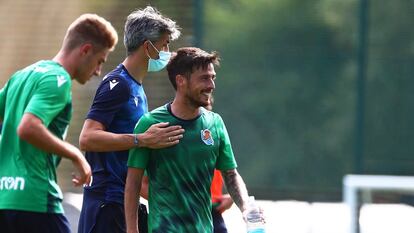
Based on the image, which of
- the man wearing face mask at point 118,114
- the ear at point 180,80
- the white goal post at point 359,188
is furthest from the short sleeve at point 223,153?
the white goal post at point 359,188

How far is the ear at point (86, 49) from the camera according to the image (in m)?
5.37

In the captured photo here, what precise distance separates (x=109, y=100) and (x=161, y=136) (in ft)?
1.77

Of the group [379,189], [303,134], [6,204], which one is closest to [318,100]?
[303,134]

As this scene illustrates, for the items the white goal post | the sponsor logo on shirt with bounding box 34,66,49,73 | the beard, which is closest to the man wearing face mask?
the beard

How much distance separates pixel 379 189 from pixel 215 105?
14.8 ft

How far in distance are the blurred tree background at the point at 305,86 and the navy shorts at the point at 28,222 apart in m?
6.69

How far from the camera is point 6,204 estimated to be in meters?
5.29

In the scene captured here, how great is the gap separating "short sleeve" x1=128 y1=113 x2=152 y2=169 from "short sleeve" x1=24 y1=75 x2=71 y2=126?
58 centimetres

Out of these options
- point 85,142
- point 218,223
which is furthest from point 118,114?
point 218,223

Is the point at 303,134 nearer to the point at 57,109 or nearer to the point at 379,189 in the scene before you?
the point at 379,189

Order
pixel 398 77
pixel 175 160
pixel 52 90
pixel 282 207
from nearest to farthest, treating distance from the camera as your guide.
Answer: pixel 52 90, pixel 175 160, pixel 282 207, pixel 398 77

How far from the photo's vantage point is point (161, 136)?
554 cm

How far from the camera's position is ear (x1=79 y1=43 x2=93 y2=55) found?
211 inches

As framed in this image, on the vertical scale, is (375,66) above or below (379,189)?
above
